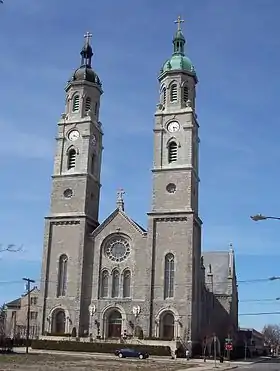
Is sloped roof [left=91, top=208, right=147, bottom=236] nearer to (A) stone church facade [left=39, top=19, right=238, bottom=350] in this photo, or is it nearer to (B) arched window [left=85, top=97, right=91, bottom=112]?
(A) stone church facade [left=39, top=19, right=238, bottom=350]

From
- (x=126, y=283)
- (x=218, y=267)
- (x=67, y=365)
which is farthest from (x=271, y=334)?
(x=67, y=365)

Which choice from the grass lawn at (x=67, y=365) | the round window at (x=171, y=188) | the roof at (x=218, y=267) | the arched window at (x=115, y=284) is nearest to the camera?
the grass lawn at (x=67, y=365)

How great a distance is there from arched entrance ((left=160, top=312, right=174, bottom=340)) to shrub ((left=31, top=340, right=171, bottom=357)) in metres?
4.30

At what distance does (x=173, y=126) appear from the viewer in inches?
2906

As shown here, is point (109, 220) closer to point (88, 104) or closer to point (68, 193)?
point (68, 193)

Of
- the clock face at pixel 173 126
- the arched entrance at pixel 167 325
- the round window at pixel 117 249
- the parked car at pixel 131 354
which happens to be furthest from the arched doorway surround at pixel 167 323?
the clock face at pixel 173 126

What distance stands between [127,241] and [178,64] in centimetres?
2539

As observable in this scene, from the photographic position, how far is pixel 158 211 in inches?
2736

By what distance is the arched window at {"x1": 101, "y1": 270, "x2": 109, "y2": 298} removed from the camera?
6961 cm

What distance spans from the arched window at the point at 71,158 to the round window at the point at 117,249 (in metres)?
12.0

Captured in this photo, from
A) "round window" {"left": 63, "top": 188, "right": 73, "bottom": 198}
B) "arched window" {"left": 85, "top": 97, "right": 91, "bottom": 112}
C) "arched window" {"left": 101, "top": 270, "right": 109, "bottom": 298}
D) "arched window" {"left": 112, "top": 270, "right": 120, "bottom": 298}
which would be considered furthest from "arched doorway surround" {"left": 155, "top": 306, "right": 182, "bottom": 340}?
"arched window" {"left": 85, "top": 97, "right": 91, "bottom": 112}

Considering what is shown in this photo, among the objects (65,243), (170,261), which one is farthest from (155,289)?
(65,243)

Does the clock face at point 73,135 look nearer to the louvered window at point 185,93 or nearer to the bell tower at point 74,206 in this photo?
the bell tower at point 74,206

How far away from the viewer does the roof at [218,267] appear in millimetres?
93062
